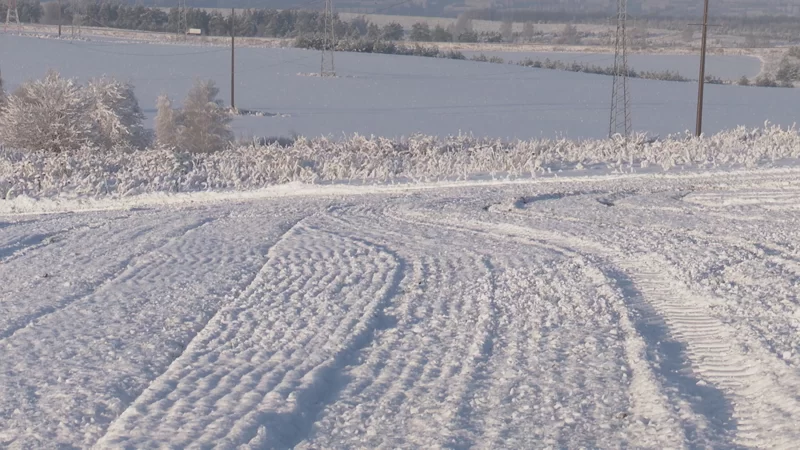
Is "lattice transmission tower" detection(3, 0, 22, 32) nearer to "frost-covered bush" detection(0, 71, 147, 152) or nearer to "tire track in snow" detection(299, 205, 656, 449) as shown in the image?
"frost-covered bush" detection(0, 71, 147, 152)

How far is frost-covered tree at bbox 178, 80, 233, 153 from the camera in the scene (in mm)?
30422

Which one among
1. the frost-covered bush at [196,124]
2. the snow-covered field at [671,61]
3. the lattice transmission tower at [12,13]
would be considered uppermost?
the lattice transmission tower at [12,13]

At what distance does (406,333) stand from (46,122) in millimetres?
21118

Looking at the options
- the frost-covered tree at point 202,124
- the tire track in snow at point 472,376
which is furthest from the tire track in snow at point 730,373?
the frost-covered tree at point 202,124

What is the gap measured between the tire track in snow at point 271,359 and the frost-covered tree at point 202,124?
77.4 ft

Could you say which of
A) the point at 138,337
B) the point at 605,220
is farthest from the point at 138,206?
the point at 138,337

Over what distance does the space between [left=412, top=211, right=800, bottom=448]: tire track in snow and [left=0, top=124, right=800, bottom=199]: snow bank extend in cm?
723

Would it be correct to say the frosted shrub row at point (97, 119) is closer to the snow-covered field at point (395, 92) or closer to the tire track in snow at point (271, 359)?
the snow-covered field at point (395, 92)

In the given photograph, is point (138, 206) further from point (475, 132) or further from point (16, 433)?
point (475, 132)

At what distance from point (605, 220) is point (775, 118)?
121 ft

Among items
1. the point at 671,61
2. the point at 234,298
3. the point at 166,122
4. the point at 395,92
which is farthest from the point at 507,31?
the point at 234,298

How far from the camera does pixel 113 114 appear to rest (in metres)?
27.9

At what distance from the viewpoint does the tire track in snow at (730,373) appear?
4.09 metres

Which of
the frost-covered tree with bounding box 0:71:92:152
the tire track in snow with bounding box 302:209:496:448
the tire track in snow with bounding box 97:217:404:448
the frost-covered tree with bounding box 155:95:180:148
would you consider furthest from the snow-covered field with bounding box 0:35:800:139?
the tire track in snow with bounding box 302:209:496:448
